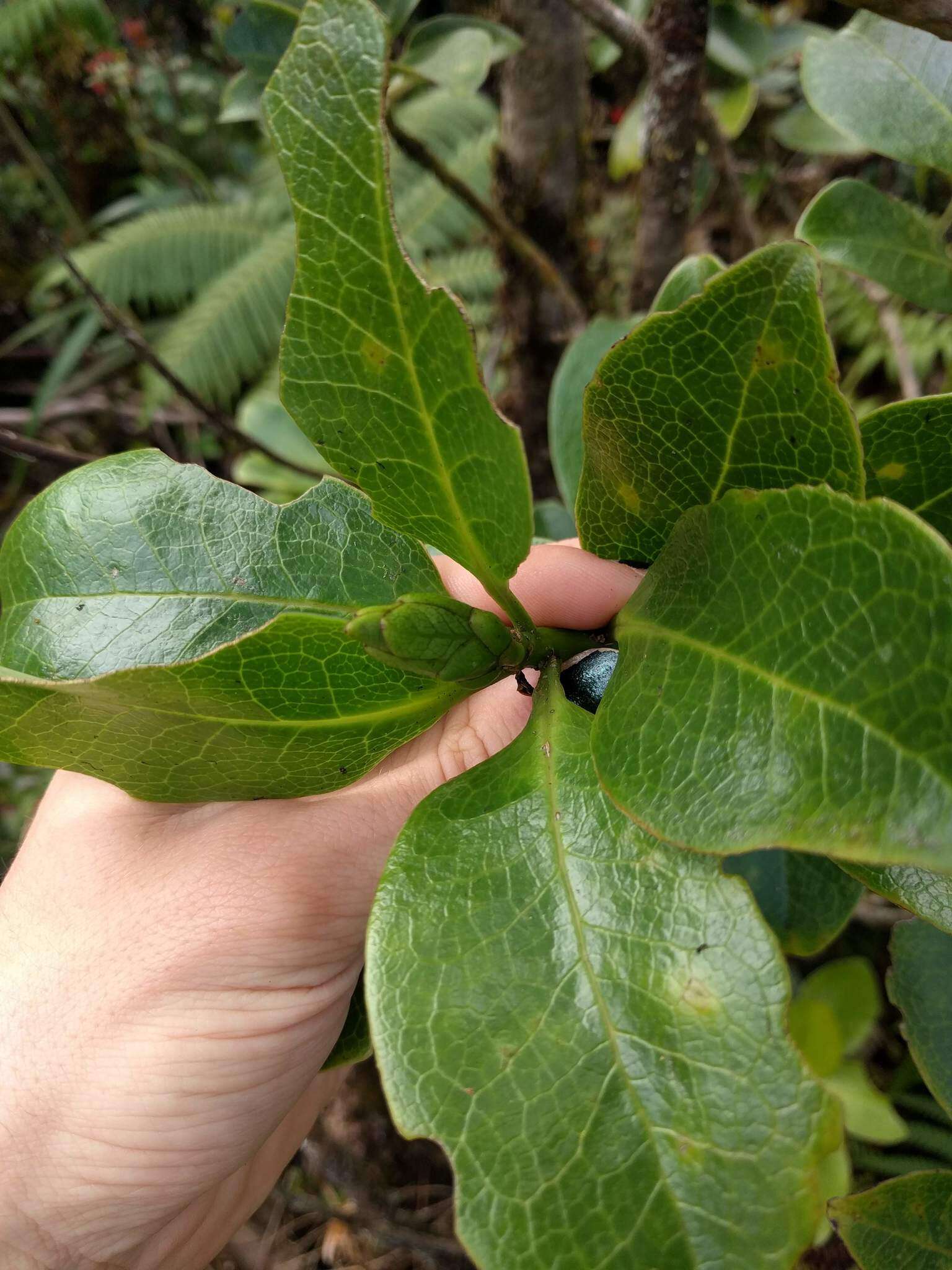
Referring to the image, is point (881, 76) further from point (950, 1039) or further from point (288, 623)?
point (950, 1039)

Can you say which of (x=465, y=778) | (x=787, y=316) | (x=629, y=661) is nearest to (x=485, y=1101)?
(x=465, y=778)

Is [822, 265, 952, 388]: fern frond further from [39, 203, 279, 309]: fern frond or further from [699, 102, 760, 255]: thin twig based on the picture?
[39, 203, 279, 309]: fern frond

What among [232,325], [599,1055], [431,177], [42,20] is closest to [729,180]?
[599,1055]

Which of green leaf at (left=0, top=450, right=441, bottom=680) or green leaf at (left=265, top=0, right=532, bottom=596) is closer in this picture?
green leaf at (left=265, top=0, right=532, bottom=596)

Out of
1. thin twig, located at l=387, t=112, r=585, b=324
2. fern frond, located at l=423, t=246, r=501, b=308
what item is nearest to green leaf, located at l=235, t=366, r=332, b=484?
thin twig, located at l=387, t=112, r=585, b=324

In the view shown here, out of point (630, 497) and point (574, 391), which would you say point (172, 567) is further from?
point (574, 391)

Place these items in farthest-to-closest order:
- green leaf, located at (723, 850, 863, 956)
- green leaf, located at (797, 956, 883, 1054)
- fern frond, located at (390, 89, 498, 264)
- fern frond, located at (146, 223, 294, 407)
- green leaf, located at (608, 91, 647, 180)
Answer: fern frond, located at (146, 223, 294, 407)
fern frond, located at (390, 89, 498, 264)
green leaf, located at (608, 91, 647, 180)
green leaf, located at (797, 956, 883, 1054)
green leaf, located at (723, 850, 863, 956)
